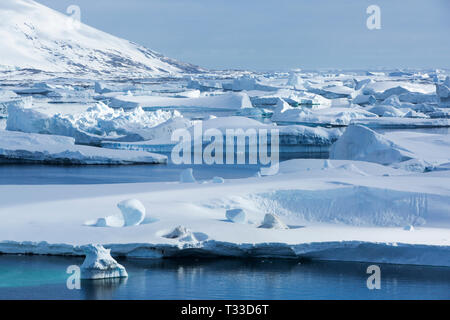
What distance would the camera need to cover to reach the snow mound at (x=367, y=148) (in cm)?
1402

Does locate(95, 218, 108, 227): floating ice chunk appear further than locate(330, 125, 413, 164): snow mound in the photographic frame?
No

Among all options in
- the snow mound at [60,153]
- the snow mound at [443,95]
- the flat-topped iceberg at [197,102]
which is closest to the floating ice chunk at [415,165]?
the snow mound at [60,153]

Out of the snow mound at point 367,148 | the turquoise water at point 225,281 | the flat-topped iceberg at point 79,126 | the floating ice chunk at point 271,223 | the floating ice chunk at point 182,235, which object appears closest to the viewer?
the turquoise water at point 225,281

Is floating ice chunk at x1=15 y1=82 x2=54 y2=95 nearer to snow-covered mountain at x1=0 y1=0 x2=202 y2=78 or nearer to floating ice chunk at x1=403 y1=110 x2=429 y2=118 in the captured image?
floating ice chunk at x1=403 y1=110 x2=429 y2=118

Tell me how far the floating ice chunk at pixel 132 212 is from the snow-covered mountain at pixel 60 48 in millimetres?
68136

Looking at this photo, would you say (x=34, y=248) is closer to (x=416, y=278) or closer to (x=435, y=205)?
(x=416, y=278)

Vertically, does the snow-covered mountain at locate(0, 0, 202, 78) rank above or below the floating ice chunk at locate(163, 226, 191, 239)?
above

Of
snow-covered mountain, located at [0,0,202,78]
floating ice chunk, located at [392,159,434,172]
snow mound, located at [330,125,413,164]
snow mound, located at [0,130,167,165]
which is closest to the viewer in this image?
floating ice chunk, located at [392,159,434,172]

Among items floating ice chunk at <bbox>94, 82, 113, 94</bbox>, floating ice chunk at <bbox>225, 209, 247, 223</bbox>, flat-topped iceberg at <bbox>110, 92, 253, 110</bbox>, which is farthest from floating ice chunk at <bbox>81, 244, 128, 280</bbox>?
floating ice chunk at <bbox>94, 82, 113, 94</bbox>

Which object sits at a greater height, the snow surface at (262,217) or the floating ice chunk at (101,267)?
the snow surface at (262,217)

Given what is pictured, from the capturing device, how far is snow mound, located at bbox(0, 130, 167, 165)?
15.2 metres

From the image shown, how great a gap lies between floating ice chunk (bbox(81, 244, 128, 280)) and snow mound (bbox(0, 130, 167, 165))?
8.77m

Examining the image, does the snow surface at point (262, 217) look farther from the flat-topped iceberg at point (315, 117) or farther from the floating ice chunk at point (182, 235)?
the flat-topped iceberg at point (315, 117)

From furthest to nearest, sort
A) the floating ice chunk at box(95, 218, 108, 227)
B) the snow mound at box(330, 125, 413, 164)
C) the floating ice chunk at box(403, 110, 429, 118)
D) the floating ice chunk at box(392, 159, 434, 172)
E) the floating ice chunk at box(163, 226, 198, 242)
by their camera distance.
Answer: the floating ice chunk at box(403, 110, 429, 118) → the snow mound at box(330, 125, 413, 164) → the floating ice chunk at box(392, 159, 434, 172) → the floating ice chunk at box(95, 218, 108, 227) → the floating ice chunk at box(163, 226, 198, 242)
